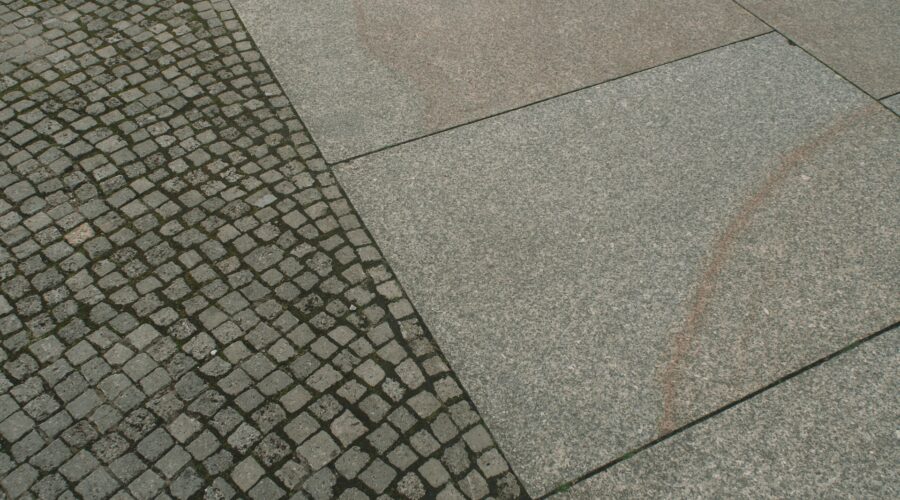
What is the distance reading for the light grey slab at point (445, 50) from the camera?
5.62m

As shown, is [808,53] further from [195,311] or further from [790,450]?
[195,311]

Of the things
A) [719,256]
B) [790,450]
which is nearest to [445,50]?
[719,256]

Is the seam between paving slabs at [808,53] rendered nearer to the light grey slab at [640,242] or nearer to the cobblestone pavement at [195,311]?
the light grey slab at [640,242]

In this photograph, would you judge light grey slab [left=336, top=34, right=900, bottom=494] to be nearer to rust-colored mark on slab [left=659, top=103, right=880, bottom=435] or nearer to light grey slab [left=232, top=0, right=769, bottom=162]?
rust-colored mark on slab [left=659, top=103, right=880, bottom=435]

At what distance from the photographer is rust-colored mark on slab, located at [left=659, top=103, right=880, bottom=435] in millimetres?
3982

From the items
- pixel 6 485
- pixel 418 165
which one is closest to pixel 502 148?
pixel 418 165

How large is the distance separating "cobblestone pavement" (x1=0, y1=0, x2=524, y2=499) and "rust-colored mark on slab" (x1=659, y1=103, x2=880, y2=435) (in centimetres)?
100

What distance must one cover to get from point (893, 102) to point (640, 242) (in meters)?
2.62

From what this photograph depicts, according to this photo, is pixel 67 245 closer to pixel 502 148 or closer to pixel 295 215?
pixel 295 215

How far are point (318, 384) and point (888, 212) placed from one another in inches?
153

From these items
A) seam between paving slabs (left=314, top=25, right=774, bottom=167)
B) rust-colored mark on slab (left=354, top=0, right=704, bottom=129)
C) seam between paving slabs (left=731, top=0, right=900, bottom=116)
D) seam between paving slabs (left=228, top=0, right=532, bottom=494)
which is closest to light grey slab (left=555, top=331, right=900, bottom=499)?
seam between paving slabs (left=228, top=0, right=532, bottom=494)

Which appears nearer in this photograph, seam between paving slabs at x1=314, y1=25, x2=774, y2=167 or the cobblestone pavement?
the cobblestone pavement

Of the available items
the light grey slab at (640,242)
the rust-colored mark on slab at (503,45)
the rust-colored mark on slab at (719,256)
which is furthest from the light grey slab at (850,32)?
the rust-colored mark on slab at (503,45)

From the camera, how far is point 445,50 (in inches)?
243
